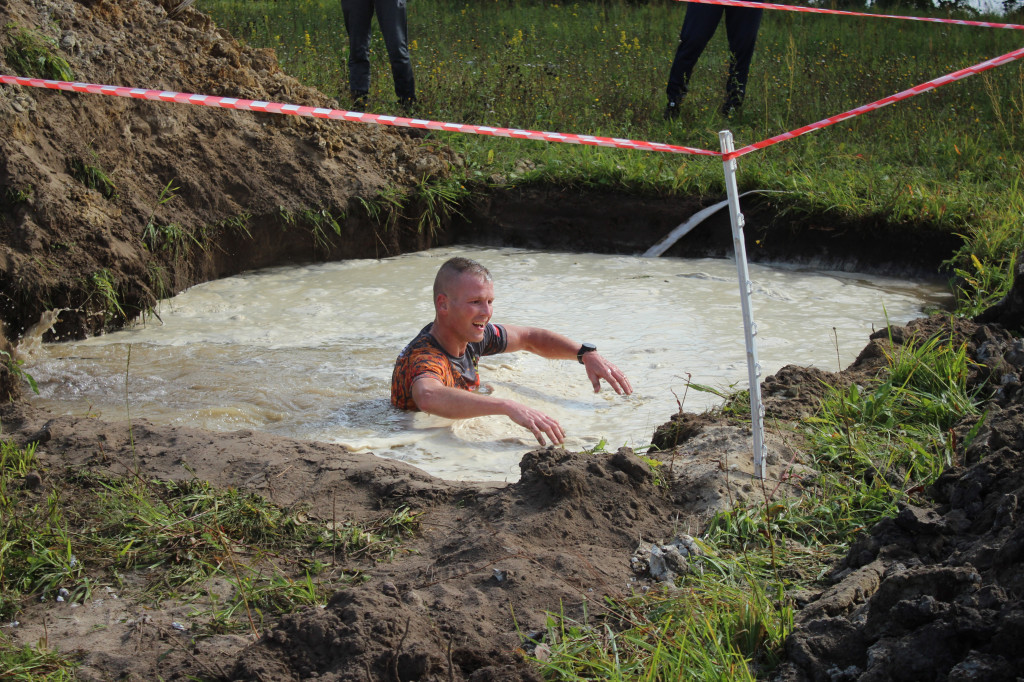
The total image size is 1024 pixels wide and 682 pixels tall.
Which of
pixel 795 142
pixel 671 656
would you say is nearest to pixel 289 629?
pixel 671 656

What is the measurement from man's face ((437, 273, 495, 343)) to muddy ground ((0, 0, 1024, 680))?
105 cm

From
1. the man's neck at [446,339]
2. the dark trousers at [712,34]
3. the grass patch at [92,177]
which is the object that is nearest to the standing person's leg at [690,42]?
the dark trousers at [712,34]

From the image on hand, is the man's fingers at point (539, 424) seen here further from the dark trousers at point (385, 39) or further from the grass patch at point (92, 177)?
the dark trousers at point (385, 39)

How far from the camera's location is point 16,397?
4.41m

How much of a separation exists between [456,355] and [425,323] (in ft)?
4.83

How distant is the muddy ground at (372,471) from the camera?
2242mm

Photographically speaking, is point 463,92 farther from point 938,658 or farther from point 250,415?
point 938,658

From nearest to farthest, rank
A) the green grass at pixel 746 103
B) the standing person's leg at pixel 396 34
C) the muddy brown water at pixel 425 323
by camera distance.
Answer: the muddy brown water at pixel 425 323
the green grass at pixel 746 103
the standing person's leg at pixel 396 34

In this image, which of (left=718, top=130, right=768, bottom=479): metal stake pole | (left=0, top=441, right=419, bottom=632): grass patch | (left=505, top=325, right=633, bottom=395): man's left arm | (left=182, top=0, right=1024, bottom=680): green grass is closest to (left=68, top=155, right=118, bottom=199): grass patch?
(left=182, top=0, right=1024, bottom=680): green grass

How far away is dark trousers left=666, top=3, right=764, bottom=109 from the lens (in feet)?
29.9

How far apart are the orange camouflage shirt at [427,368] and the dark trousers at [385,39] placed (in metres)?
4.74

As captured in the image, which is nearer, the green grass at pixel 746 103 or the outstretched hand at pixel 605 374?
the outstretched hand at pixel 605 374

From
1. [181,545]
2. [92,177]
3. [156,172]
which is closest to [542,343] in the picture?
[181,545]

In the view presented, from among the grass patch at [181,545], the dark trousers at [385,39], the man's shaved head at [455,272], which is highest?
the dark trousers at [385,39]
